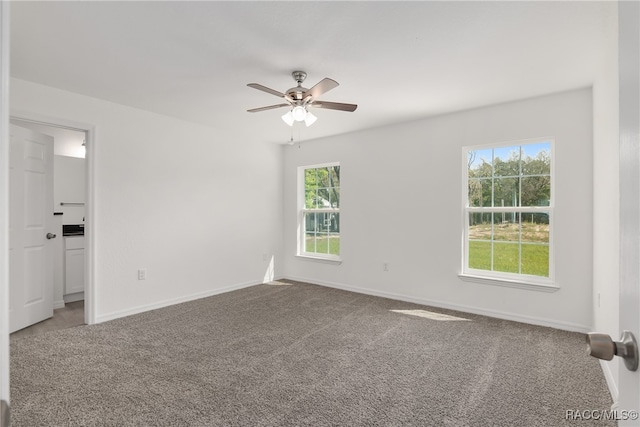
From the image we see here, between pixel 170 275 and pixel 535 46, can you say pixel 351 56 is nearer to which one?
pixel 535 46

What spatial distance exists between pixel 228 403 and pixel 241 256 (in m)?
3.18

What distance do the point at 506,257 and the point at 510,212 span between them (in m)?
0.51

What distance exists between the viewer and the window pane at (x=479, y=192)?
385 centimetres

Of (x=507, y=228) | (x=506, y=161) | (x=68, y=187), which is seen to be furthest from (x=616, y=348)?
(x=68, y=187)

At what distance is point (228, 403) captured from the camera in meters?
2.02

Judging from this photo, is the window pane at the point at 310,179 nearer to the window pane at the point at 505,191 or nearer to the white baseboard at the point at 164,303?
the white baseboard at the point at 164,303

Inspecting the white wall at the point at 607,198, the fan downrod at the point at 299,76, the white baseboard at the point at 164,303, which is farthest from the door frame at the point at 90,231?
the white wall at the point at 607,198

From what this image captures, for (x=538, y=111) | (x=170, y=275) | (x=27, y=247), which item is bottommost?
(x=170, y=275)

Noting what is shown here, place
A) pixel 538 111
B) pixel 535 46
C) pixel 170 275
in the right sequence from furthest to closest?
pixel 170 275 → pixel 538 111 → pixel 535 46

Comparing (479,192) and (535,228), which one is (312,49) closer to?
(479,192)

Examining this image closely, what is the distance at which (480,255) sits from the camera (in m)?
3.89

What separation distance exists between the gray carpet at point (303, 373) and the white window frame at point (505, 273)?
44 cm

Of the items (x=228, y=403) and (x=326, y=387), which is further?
(x=326, y=387)

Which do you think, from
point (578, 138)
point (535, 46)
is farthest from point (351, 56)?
point (578, 138)
